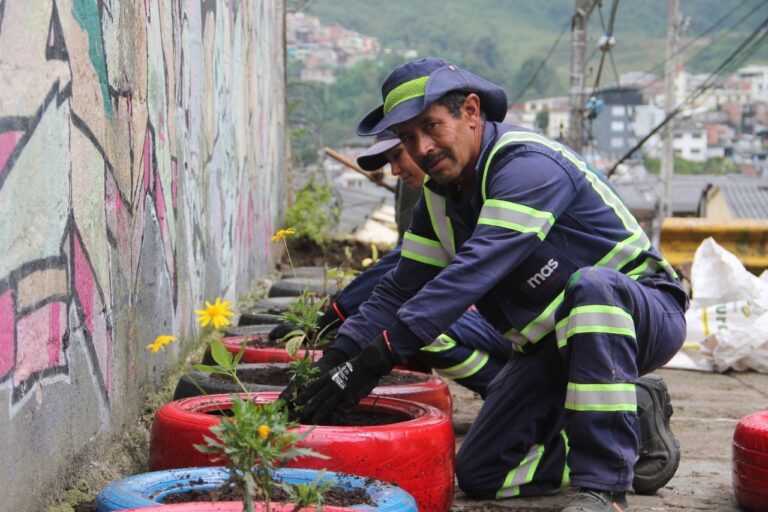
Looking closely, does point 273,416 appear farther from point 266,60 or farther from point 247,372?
point 266,60

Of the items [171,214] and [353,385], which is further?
[171,214]

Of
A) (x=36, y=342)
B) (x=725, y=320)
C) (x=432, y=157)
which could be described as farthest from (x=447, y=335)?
(x=725, y=320)

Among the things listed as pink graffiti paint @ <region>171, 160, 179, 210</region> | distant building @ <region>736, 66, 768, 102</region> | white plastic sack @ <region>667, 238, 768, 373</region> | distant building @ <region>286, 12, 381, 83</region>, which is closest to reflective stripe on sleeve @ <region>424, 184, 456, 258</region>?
pink graffiti paint @ <region>171, 160, 179, 210</region>

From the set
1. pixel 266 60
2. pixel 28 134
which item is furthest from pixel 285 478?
pixel 266 60

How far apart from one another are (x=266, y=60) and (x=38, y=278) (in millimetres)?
7062

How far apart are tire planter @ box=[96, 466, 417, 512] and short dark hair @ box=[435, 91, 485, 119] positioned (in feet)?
4.01

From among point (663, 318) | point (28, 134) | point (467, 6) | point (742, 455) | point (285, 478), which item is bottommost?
point (742, 455)

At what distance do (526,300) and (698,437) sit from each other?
1866 millimetres

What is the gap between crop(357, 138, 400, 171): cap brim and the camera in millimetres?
4555

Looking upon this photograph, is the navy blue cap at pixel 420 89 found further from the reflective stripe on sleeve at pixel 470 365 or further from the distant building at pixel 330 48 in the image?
the distant building at pixel 330 48

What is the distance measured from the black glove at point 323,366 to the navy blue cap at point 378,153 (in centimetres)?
113

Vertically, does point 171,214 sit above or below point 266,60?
below

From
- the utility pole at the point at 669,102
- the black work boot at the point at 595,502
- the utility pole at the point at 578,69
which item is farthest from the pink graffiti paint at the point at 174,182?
the utility pole at the point at 669,102

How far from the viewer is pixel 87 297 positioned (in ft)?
10.7
